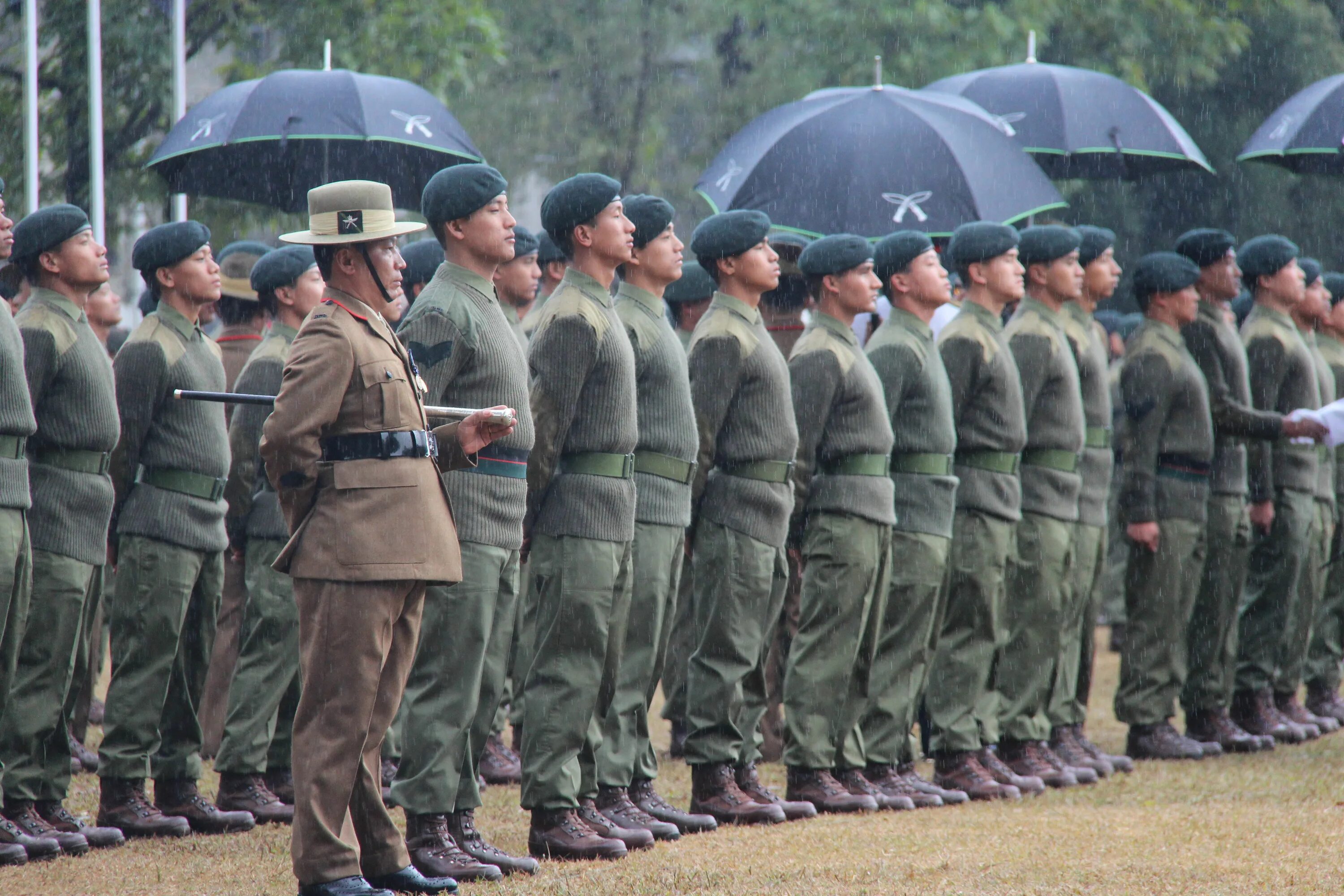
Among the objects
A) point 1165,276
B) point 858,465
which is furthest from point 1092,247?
point 858,465

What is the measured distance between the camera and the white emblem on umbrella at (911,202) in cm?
923

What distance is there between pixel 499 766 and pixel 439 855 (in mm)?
2592

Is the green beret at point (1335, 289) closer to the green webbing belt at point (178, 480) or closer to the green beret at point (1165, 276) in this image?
the green beret at point (1165, 276)

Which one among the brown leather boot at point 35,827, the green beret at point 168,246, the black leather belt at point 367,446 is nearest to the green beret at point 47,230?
the green beret at point 168,246

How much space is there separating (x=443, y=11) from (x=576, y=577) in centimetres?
1195

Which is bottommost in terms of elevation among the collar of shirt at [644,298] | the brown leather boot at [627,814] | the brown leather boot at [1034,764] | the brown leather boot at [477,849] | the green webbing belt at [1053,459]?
the brown leather boot at [1034,764]

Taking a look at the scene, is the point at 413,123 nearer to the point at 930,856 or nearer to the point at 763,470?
the point at 763,470

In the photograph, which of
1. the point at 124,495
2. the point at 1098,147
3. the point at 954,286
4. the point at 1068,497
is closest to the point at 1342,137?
the point at 1098,147

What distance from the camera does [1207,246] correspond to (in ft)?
30.9

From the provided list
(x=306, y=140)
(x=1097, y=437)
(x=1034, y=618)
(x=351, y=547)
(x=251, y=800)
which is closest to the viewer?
(x=351, y=547)

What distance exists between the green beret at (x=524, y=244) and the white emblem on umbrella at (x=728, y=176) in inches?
63.9

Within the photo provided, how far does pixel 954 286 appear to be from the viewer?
1005 cm

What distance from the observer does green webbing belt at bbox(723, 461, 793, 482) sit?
22.5ft

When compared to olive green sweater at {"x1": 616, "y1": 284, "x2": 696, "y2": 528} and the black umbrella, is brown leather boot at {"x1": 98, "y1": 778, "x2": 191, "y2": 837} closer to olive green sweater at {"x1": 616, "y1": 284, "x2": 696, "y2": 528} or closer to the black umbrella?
olive green sweater at {"x1": 616, "y1": 284, "x2": 696, "y2": 528}
